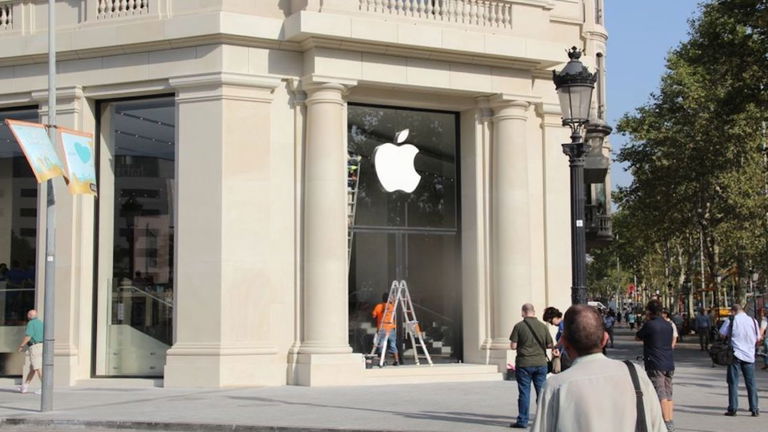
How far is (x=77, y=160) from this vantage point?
16688 mm

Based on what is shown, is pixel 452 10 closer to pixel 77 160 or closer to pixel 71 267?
pixel 77 160

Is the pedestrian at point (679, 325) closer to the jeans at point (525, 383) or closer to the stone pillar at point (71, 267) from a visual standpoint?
the stone pillar at point (71, 267)

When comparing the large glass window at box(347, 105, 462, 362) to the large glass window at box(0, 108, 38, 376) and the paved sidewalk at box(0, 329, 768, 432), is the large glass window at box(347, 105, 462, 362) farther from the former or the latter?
the large glass window at box(0, 108, 38, 376)

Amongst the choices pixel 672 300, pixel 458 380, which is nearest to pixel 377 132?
pixel 458 380

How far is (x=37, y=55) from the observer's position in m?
21.7

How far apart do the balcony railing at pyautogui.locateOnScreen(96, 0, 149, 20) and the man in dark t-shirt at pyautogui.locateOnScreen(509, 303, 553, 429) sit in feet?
36.6

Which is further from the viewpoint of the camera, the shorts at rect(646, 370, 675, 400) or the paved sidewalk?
the paved sidewalk

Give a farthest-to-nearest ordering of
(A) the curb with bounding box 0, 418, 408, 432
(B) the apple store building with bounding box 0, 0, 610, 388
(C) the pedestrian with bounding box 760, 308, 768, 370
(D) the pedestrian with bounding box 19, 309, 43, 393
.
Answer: (C) the pedestrian with bounding box 760, 308, 768, 370 → (B) the apple store building with bounding box 0, 0, 610, 388 → (D) the pedestrian with bounding box 19, 309, 43, 393 → (A) the curb with bounding box 0, 418, 408, 432

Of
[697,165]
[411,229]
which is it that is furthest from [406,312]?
[697,165]

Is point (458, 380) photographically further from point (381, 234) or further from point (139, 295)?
point (139, 295)

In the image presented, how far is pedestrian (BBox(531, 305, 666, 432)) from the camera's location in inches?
175

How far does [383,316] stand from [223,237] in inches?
154

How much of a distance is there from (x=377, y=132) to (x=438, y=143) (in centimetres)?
158

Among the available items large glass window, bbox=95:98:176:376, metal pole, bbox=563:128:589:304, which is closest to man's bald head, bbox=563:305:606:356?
metal pole, bbox=563:128:589:304
